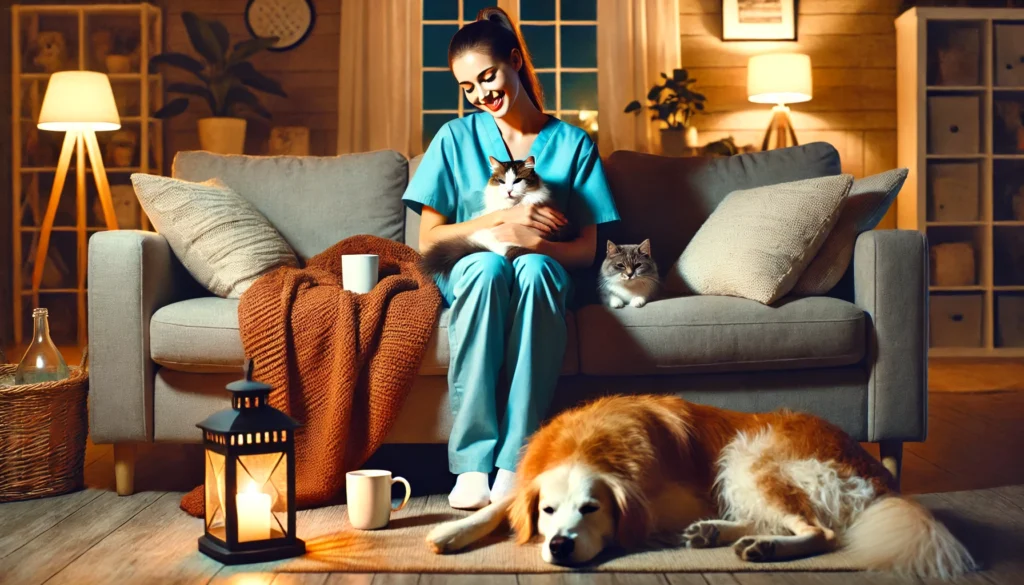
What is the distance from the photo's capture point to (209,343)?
2.20 metres

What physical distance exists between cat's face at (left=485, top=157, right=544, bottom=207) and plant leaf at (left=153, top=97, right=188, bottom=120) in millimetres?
2813

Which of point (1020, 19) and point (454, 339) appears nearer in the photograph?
point (454, 339)

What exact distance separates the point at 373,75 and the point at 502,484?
3.44 meters

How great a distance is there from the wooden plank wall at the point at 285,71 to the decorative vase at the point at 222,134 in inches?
13.3

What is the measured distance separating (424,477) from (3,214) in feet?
12.0

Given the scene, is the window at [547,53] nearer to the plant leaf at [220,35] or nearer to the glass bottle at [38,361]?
the plant leaf at [220,35]

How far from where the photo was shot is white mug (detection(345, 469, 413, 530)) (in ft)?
6.26

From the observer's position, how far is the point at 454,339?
7.04 feet

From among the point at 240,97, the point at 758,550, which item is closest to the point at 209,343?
the point at 758,550

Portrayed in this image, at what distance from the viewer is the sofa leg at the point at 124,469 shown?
227 centimetres

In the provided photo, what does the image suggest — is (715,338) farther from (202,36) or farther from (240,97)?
(202,36)

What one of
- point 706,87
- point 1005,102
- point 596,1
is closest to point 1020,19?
point 1005,102

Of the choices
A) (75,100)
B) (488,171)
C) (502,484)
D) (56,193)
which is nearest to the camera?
(502,484)

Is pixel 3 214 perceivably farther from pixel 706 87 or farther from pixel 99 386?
pixel 706 87
